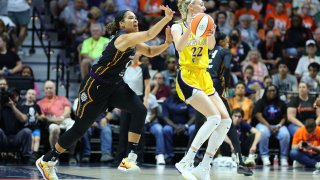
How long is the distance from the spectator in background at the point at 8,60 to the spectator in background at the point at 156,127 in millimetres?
2897

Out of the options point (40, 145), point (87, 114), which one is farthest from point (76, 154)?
point (87, 114)

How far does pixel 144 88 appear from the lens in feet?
47.2

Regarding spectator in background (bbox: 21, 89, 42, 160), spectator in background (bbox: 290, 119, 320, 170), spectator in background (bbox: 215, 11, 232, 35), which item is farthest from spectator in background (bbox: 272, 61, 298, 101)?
spectator in background (bbox: 21, 89, 42, 160)

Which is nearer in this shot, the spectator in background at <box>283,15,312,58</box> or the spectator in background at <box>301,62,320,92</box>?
the spectator in background at <box>301,62,320,92</box>

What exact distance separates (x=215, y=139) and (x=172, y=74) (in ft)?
24.0

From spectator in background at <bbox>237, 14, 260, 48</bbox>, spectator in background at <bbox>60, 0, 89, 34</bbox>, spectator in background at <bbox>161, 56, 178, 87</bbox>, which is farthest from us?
spectator in background at <bbox>237, 14, 260, 48</bbox>

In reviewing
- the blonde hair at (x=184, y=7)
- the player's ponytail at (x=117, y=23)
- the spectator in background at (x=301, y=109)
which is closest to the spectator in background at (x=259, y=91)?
the spectator in background at (x=301, y=109)

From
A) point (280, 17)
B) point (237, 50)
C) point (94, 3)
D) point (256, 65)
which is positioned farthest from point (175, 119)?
point (280, 17)

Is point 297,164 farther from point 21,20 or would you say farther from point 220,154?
point 21,20

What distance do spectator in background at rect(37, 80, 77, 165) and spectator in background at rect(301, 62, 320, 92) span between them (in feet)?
17.8

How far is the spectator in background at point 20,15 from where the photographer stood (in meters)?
17.7

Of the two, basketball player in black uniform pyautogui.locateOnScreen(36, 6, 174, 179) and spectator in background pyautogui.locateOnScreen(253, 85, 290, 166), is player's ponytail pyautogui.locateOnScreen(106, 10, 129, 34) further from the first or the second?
spectator in background pyautogui.locateOnScreen(253, 85, 290, 166)

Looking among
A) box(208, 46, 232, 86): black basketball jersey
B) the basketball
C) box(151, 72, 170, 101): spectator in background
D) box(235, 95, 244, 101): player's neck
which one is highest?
the basketball

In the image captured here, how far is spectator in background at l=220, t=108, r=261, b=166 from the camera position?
50.5 feet
